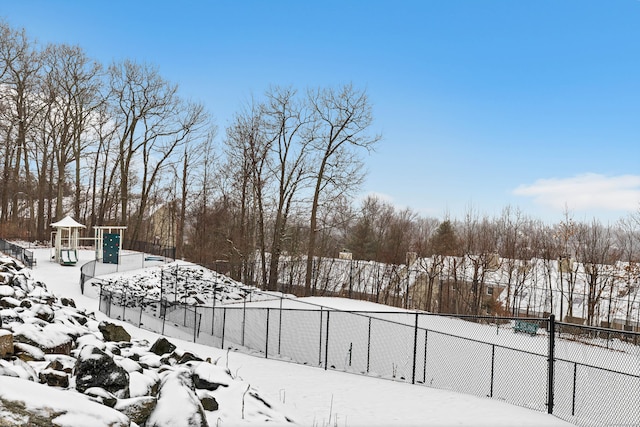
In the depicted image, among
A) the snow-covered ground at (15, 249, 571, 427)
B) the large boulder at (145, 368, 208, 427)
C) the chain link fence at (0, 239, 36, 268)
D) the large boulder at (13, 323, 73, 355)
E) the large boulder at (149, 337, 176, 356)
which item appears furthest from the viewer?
the chain link fence at (0, 239, 36, 268)

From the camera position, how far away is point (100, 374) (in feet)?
18.6

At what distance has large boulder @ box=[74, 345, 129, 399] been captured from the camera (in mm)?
5590

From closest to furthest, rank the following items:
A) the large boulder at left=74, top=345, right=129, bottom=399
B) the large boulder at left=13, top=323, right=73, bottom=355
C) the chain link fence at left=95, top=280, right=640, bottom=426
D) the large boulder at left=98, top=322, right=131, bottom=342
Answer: the large boulder at left=74, top=345, right=129, bottom=399, the large boulder at left=13, top=323, right=73, bottom=355, the large boulder at left=98, top=322, right=131, bottom=342, the chain link fence at left=95, top=280, right=640, bottom=426

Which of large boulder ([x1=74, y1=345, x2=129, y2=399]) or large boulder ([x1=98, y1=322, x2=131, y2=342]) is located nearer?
large boulder ([x1=74, y1=345, x2=129, y2=399])

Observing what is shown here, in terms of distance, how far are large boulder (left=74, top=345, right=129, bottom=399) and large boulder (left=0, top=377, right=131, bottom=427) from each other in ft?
5.87

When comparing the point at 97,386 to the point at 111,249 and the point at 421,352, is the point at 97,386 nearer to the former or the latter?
the point at 421,352

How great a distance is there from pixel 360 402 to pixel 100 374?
6.28 meters

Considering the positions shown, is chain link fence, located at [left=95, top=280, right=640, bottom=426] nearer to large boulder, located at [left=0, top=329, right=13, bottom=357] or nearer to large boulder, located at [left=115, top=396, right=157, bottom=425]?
large boulder, located at [left=115, top=396, right=157, bottom=425]

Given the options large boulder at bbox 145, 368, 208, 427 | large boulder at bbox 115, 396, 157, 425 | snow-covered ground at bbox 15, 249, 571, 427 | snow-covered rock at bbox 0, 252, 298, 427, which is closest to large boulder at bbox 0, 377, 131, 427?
snow-covered rock at bbox 0, 252, 298, 427

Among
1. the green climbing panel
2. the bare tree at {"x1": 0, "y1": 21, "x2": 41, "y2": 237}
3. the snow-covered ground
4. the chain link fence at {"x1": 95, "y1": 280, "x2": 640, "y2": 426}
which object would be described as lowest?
the chain link fence at {"x1": 95, "y1": 280, "x2": 640, "y2": 426}

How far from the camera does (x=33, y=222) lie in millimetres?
46344

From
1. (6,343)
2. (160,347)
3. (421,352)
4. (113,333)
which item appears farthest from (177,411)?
(421,352)

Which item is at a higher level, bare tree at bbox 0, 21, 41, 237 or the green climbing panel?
bare tree at bbox 0, 21, 41, 237

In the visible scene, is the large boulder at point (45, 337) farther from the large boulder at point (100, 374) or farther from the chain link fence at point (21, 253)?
the chain link fence at point (21, 253)
